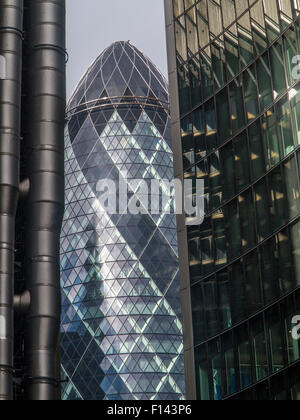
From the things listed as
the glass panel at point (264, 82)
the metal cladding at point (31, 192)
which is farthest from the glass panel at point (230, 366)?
the glass panel at point (264, 82)

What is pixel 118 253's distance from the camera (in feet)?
387

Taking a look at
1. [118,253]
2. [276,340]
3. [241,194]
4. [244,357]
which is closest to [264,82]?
[241,194]

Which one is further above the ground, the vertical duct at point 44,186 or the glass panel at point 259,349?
the vertical duct at point 44,186

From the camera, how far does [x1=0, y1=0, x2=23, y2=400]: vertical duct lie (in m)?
40.6

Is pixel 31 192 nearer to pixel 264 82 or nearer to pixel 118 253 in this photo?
pixel 264 82

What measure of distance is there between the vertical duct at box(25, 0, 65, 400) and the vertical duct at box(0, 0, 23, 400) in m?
1.44

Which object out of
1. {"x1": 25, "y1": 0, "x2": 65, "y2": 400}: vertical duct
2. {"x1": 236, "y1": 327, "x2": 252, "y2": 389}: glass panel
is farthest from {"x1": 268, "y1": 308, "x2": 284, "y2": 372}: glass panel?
{"x1": 25, "y1": 0, "x2": 65, "y2": 400}: vertical duct

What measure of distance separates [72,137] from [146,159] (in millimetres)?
10187

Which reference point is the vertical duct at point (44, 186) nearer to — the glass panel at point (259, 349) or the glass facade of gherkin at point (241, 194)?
the glass facade of gherkin at point (241, 194)

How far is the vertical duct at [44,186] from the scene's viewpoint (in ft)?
140

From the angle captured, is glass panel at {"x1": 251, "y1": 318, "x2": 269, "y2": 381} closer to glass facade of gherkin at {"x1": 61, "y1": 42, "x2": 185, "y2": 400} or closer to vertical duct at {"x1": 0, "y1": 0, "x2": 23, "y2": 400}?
vertical duct at {"x1": 0, "y1": 0, "x2": 23, "y2": 400}

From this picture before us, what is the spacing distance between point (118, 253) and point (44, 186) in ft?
240

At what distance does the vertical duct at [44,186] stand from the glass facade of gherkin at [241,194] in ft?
19.4

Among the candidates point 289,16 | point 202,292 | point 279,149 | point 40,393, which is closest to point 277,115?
point 279,149
